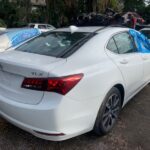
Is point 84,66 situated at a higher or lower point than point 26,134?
higher

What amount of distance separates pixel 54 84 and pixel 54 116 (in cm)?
33

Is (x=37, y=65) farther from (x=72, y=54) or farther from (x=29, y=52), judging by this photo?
(x=29, y=52)

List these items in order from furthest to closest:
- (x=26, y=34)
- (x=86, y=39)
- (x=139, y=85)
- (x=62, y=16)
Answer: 1. (x=62, y=16)
2. (x=26, y=34)
3. (x=139, y=85)
4. (x=86, y=39)

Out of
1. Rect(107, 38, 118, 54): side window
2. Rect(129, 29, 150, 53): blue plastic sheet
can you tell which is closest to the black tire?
Rect(107, 38, 118, 54): side window

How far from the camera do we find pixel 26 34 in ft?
22.5

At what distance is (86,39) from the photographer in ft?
10.6

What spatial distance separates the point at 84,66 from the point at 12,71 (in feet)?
2.76

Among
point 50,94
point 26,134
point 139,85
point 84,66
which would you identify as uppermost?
point 84,66

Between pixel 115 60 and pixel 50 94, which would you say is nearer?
pixel 50 94

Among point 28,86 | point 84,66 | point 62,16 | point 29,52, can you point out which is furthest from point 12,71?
point 62,16

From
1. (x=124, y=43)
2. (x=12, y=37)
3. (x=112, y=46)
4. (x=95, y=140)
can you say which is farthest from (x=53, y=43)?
(x=12, y=37)

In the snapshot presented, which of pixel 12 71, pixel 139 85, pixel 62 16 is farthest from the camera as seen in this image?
pixel 62 16

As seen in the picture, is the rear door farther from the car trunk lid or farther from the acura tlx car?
the car trunk lid

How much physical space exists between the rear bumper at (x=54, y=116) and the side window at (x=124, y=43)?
3.83ft
